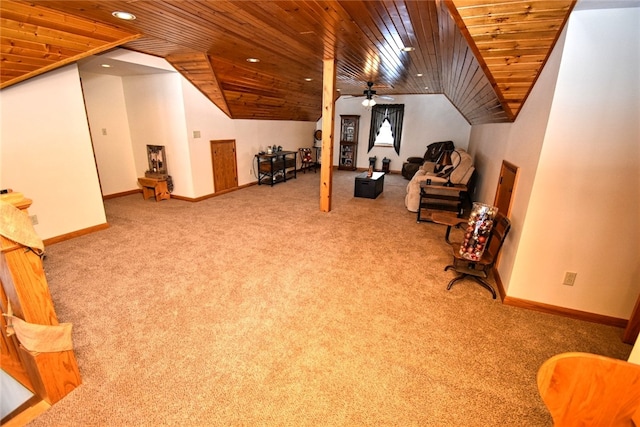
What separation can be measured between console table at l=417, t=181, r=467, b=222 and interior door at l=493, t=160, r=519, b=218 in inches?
32.9

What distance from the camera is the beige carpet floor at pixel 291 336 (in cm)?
152

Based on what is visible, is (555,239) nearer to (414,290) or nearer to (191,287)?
(414,290)

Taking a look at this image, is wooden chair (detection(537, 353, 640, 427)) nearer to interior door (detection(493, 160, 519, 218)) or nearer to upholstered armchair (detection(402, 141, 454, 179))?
interior door (detection(493, 160, 519, 218))

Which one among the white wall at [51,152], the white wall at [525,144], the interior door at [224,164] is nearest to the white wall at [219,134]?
the interior door at [224,164]

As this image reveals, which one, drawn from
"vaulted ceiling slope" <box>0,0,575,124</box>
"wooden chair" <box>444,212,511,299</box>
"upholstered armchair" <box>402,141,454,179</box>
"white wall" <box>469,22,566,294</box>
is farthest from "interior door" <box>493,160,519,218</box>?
"upholstered armchair" <box>402,141,454,179</box>

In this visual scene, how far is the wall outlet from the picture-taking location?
7.34 feet

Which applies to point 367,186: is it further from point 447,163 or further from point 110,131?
point 110,131

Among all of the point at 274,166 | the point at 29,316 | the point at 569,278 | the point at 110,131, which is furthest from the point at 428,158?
the point at 29,316

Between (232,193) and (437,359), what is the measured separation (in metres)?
5.05

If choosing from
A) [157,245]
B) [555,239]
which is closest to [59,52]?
[157,245]

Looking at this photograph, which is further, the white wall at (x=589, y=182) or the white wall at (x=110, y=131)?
the white wall at (x=110, y=131)

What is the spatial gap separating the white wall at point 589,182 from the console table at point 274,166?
5.08 m

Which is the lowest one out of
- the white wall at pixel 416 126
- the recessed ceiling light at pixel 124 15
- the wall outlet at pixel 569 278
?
the wall outlet at pixel 569 278

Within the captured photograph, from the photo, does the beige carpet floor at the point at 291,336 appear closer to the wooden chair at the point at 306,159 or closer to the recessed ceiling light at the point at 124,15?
the recessed ceiling light at the point at 124,15
